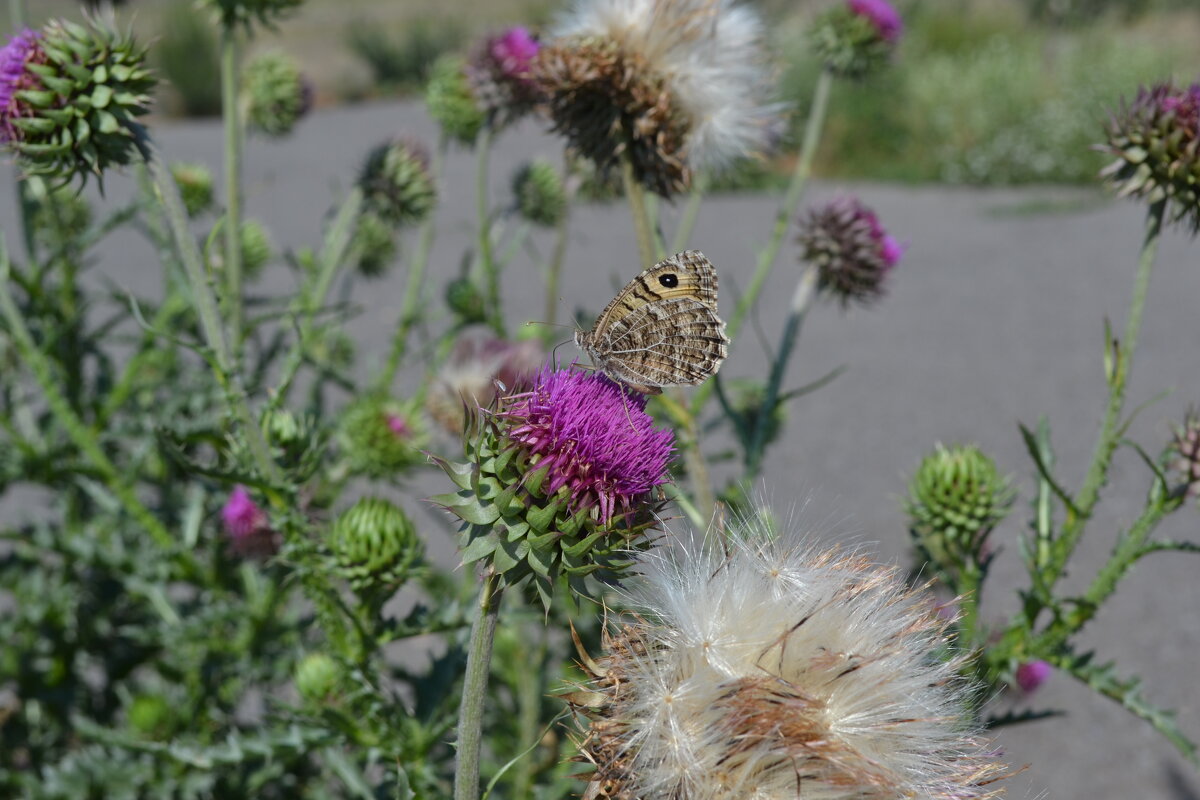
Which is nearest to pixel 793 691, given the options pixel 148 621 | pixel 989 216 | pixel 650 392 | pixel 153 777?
pixel 650 392

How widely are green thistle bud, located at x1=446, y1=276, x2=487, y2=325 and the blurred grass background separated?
41.7 ft

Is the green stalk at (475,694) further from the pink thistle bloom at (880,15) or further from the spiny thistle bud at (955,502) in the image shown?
the pink thistle bloom at (880,15)

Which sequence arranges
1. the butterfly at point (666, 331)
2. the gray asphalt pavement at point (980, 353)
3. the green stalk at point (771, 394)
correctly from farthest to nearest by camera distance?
the gray asphalt pavement at point (980, 353) → the green stalk at point (771, 394) → the butterfly at point (666, 331)

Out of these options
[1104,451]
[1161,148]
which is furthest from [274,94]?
[1104,451]

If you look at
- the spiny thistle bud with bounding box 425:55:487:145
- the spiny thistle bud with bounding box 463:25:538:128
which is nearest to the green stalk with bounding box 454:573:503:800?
the spiny thistle bud with bounding box 463:25:538:128

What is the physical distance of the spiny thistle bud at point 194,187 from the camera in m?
4.94

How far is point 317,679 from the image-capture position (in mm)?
3201

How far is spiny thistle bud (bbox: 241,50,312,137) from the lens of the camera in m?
5.01

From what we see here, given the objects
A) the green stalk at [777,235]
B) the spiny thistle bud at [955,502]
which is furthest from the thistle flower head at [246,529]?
the spiny thistle bud at [955,502]

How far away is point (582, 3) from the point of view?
10.5 ft

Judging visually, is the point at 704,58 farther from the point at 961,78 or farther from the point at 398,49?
the point at 398,49

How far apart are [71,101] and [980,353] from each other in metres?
11.2

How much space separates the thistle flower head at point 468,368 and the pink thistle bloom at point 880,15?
1.98 metres

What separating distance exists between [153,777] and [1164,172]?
146 inches
